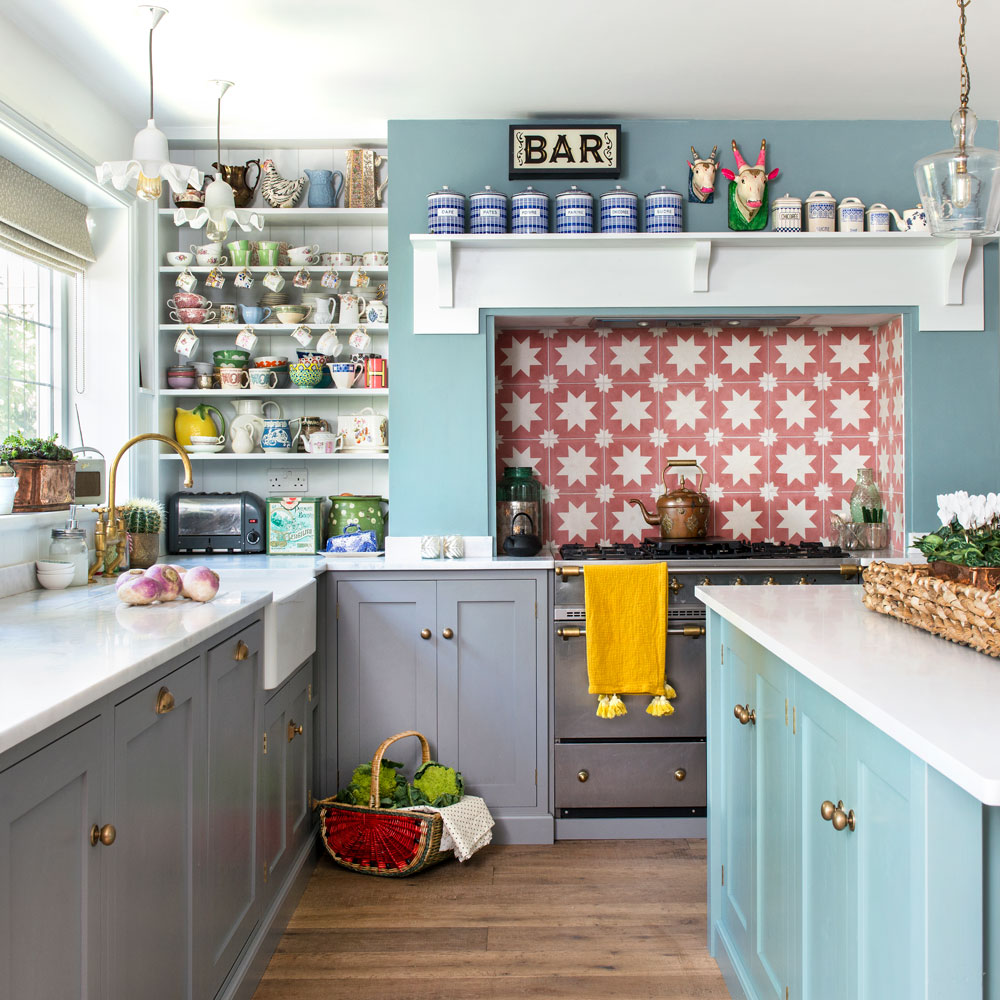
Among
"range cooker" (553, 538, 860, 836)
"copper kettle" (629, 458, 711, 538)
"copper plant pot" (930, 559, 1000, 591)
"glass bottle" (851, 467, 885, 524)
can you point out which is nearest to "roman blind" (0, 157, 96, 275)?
"range cooker" (553, 538, 860, 836)

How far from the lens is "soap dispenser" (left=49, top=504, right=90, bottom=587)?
8.39 feet

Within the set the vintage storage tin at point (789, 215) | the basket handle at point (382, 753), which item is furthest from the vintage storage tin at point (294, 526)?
the vintage storage tin at point (789, 215)

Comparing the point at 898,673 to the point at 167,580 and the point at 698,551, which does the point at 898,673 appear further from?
the point at 698,551

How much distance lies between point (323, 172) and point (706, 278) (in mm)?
1490

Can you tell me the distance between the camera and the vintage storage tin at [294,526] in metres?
3.49

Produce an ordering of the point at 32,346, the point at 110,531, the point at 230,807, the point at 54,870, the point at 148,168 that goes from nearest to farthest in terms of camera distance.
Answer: the point at 54,870 → the point at 230,807 → the point at 148,168 → the point at 110,531 → the point at 32,346

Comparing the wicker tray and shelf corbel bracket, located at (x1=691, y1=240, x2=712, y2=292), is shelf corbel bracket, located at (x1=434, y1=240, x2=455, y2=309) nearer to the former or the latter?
shelf corbel bracket, located at (x1=691, y1=240, x2=712, y2=292)

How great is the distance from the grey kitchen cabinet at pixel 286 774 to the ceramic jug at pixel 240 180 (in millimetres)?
1795

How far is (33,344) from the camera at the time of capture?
3.10 meters

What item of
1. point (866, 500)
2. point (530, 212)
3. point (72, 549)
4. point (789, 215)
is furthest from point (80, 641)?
point (866, 500)

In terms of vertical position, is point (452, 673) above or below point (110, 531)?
below

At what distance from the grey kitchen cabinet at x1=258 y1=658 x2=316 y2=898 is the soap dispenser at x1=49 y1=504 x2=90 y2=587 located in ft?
2.11

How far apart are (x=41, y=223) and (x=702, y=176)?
223cm

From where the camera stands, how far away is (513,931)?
2.56m
